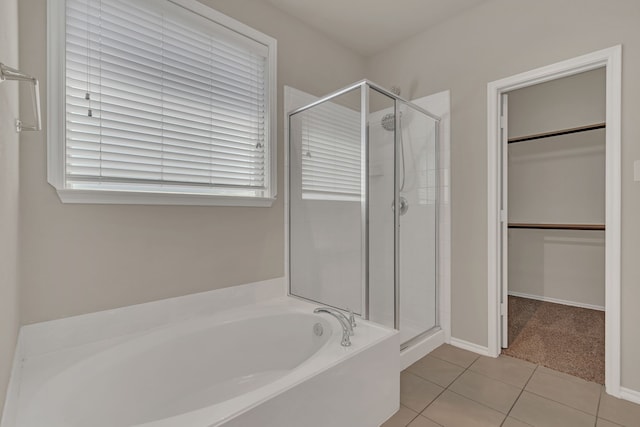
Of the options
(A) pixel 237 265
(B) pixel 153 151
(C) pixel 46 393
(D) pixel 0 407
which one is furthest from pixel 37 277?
(A) pixel 237 265

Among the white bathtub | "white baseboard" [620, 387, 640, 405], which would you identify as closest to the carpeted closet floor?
"white baseboard" [620, 387, 640, 405]

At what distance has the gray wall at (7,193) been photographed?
94 cm

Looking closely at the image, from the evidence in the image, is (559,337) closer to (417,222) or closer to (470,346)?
(470,346)

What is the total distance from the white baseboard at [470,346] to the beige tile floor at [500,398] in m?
0.09

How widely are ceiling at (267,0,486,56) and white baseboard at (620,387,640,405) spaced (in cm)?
272

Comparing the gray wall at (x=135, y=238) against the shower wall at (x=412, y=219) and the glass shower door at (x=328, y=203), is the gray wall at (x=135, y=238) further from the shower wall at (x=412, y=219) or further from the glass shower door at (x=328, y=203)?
the shower wall at (x=412, y=219)

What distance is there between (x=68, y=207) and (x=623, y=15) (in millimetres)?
3180

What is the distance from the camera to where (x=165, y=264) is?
1.81 m

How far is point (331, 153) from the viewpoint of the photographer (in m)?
2.13

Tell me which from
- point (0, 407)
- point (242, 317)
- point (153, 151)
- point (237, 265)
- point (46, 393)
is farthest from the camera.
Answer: point (237, 265)

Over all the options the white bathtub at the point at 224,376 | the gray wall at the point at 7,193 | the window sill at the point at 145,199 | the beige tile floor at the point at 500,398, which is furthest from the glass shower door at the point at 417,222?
the gray wall at the point at 7,193

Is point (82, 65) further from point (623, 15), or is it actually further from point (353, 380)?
point (623, 15)

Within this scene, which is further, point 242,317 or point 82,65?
point 242,317

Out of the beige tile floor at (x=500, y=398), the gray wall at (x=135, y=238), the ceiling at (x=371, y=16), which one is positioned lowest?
the beige tile floor at (x=500, y=398)
